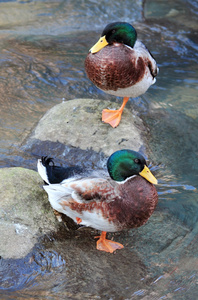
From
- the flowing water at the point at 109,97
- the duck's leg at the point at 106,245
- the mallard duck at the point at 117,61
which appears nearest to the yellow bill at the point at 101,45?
the mallard duck at the point at 117,61

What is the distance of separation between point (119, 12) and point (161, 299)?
764 centimetres

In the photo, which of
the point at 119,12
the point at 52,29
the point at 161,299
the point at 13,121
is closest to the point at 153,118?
the point at 13,121

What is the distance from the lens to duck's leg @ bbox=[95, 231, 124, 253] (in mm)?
3521

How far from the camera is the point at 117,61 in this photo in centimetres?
446

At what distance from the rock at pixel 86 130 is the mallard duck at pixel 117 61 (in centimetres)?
45

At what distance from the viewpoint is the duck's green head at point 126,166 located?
338cm

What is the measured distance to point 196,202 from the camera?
13.6 ft

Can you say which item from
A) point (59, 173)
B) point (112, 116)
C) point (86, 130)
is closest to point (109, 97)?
point (112, 116)

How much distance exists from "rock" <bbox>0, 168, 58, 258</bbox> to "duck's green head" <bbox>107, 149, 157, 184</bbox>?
0.71 metres

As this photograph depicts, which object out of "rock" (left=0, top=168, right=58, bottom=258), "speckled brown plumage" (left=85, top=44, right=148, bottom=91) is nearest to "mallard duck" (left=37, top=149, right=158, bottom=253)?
"rock" (left=0, top=168, right=58, bottom=258)

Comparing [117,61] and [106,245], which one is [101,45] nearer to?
[117,61]

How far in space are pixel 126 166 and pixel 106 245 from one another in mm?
704

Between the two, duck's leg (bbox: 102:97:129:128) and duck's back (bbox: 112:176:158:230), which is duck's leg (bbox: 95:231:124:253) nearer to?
duck's back (bbox: 112:176:158:230)

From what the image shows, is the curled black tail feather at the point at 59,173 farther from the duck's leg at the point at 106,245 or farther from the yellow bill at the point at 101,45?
the yellow bill at the point at 101,45
